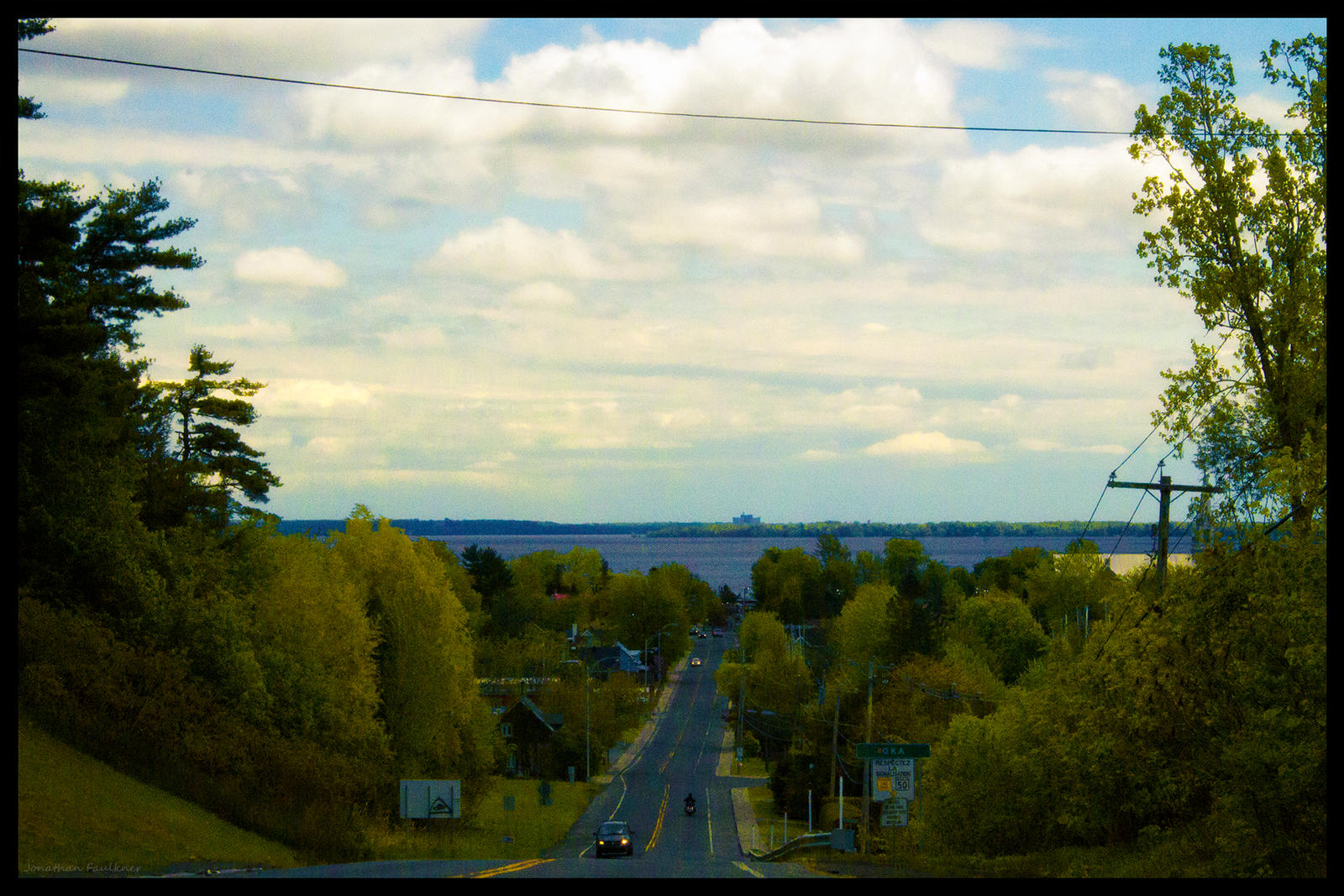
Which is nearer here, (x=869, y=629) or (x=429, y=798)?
(x=429, y=798)

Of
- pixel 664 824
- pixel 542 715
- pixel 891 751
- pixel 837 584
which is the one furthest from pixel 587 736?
pixel 837 584

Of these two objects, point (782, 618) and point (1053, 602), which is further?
point (782, 618)

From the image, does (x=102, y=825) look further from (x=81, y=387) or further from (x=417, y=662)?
(x=417, y=662)

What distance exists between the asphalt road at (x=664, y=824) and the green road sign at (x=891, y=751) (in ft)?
13.4

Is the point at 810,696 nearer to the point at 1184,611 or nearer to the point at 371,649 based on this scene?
the point at 371,649

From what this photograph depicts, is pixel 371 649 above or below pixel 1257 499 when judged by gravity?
below

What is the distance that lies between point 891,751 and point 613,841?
43.7 feet

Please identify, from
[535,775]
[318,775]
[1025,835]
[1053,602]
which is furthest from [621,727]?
[1025,835]

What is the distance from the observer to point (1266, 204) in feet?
68.9

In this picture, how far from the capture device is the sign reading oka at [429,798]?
1238 inches

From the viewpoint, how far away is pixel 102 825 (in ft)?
70.6

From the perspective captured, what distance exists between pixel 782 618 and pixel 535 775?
3125 inches

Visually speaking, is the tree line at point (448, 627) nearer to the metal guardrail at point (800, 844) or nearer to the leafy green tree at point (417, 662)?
the leafy green tree at point (417, 662)

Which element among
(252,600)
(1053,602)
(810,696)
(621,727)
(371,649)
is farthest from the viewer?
(1053,602)
